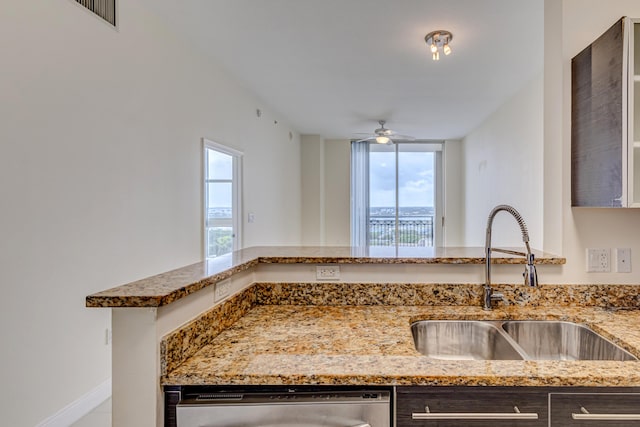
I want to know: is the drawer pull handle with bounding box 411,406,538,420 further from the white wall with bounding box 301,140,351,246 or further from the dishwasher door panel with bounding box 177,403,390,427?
the white wall with bounding box 301,140,351,246

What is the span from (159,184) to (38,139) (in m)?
1.01

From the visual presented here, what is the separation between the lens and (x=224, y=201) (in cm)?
446

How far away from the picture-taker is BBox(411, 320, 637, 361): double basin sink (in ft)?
4.75

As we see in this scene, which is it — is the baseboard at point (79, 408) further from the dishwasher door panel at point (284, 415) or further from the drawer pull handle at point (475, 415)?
the drawer pull handle at point (475, 415)

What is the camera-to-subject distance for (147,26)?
2.75 meters

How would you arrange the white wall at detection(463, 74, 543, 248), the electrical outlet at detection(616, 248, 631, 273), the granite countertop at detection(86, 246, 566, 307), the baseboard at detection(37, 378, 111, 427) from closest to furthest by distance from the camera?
the granite countertop at detection(86, 246, 566, 307) < the electrical outlet at detection(616, 248, 631, 273) < the baseboard at detection(37, 378, 111, 427) < the white wall at detection(463, 74, 543, 248)

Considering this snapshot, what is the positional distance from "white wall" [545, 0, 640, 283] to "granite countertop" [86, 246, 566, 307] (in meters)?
0.11

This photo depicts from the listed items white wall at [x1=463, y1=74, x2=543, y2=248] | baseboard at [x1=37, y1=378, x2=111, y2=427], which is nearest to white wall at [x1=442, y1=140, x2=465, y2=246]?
white wall at [x1=463, y1=74, x2=543, y2=248]

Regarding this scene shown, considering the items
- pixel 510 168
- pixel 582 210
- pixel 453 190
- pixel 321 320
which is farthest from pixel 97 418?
pixel 453 190

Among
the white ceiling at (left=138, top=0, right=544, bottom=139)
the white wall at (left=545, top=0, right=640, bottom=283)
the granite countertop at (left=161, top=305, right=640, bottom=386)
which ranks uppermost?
the white ceiling at (left=138, top=0, right=544, bottom=139)

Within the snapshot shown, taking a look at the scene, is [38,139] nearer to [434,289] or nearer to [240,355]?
[240,355]

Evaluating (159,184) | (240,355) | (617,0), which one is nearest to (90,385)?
(159,184)

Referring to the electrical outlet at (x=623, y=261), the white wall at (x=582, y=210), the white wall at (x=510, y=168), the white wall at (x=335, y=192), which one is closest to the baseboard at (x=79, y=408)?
the white wall at (x=582, y=210)

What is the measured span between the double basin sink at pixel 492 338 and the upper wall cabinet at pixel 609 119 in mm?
530
